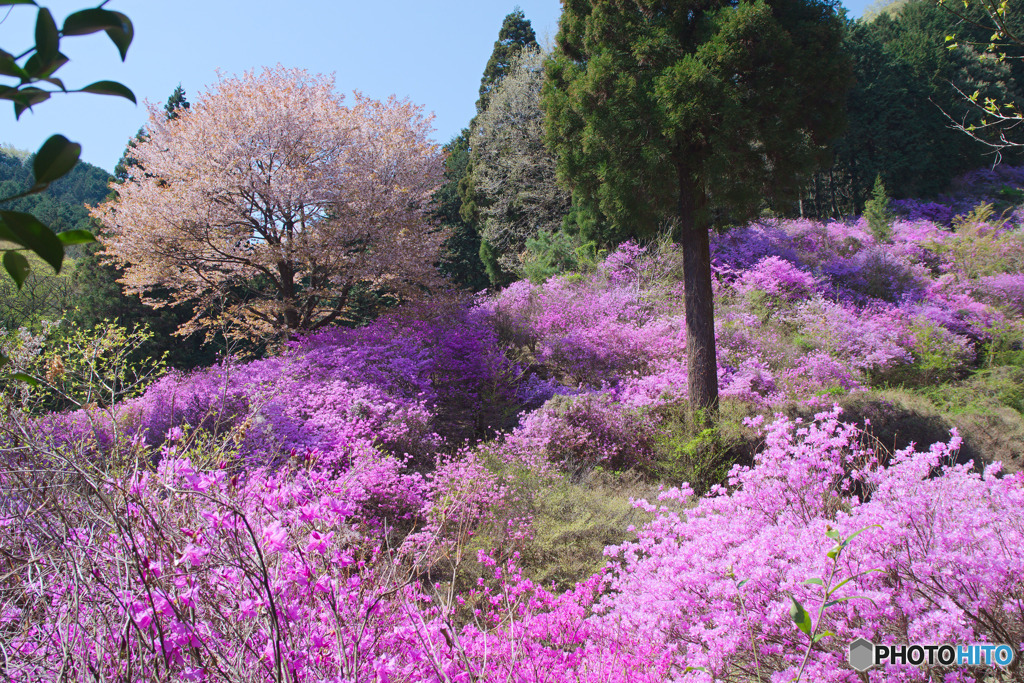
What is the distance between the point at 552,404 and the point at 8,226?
625 centimetres

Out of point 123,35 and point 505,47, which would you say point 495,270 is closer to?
point 505,47

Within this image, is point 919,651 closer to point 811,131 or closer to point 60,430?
point 811,131

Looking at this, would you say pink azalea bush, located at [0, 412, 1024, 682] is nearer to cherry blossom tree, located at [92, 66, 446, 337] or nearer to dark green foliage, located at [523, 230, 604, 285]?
cherry blossom tree, located at [92, 66, 446, 337]

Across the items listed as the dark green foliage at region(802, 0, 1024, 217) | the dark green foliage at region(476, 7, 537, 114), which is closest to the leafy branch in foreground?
the dark green foliage at region(476, 7, 537, 114)

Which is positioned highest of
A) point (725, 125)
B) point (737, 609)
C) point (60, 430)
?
point (725, 125)

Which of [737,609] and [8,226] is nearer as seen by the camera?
[8,226]

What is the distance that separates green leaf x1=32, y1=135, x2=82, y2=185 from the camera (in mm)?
477

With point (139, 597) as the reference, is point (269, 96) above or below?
above

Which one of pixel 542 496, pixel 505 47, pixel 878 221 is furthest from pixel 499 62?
pixel 542 496

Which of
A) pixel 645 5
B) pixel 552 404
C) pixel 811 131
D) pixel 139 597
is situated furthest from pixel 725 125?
pixel 139 597

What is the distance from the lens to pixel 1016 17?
920 inches

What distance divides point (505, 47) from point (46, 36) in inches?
835

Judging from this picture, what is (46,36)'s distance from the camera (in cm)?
50

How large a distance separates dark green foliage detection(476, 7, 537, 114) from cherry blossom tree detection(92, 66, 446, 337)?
10.6m
